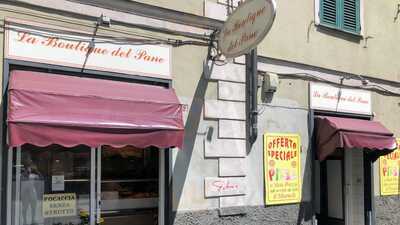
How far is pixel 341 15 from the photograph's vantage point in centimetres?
1135

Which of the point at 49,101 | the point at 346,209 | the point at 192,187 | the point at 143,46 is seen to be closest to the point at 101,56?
the point at 143,46

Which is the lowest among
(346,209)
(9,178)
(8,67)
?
(346,209)

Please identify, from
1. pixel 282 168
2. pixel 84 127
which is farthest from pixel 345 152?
pixel 84 127

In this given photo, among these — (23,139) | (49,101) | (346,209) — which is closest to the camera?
(23,139)

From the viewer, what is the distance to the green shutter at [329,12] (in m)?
11.0

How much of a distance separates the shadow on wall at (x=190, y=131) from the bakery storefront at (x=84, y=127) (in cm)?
20

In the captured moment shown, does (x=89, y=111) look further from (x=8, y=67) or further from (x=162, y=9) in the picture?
(x=162, y=9)

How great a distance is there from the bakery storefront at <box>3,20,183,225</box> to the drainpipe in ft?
5.50

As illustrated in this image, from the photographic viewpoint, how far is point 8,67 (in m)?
6.87

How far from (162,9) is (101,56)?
4.24 ft

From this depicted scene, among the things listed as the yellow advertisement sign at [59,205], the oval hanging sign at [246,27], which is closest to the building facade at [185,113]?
the yellow advertisement sign at [59,205]

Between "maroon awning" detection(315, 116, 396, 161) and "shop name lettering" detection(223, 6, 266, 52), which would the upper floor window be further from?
"shop name lettering" detection(223, 6, 266, 52)

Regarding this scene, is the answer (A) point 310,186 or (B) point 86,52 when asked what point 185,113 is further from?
(A) point 310,186

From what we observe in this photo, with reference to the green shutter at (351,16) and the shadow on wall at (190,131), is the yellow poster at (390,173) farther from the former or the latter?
the shadow on wall at (190,131)
